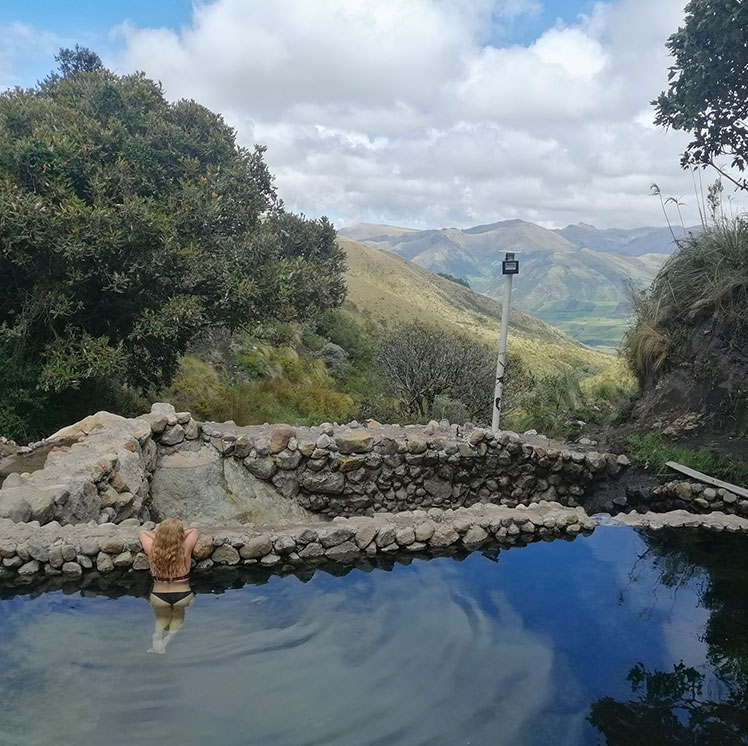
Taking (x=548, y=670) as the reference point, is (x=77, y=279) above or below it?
above

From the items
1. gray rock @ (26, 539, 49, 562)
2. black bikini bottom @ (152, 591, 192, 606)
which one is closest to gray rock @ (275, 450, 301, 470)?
black bikini bottom @ (152, 591, 192, 606)

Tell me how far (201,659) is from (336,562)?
1838mm

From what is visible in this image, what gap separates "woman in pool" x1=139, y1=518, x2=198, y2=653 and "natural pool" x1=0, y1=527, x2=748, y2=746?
13 cm

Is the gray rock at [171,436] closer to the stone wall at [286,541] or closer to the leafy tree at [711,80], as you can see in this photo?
the stone wall at [286,541]

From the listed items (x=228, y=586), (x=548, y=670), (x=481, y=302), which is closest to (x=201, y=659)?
(x=228, y=586)

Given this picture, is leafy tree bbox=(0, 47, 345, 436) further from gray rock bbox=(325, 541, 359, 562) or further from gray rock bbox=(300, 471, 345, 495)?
gray rock bbox=(325, 541, 359, 562)

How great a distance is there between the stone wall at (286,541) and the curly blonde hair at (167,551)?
1.03 feet

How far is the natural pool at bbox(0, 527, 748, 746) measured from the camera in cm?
340

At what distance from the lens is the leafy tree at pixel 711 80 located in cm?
905

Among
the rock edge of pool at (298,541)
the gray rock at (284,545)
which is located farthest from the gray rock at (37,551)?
the gray rock at (284,545)

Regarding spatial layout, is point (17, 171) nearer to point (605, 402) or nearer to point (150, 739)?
point (150, 739)

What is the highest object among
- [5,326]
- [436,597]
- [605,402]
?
[5,326]

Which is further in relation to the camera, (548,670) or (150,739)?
→ (548,670)

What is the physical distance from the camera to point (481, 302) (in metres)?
71.7
